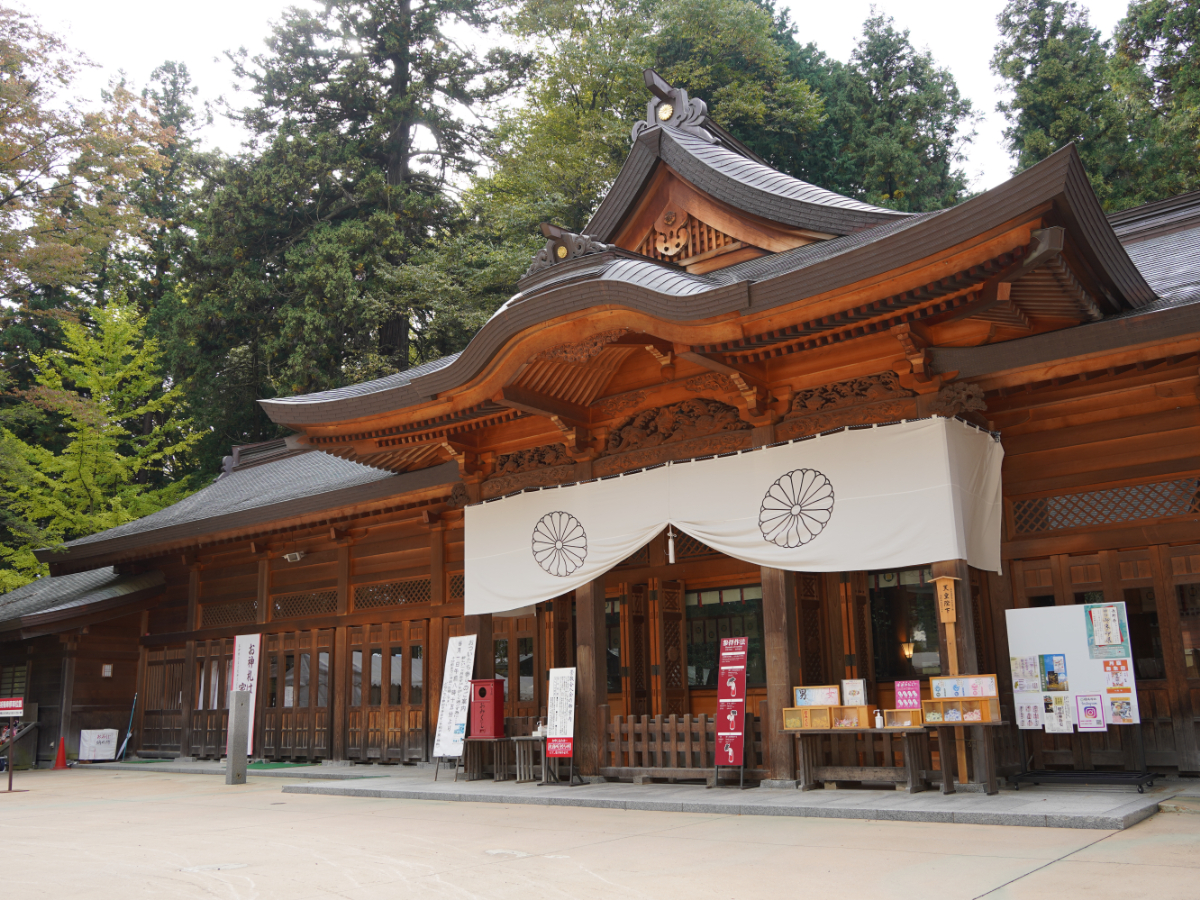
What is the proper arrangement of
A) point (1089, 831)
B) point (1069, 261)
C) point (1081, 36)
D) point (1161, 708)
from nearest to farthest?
point (1089, 831)
point (1069, 261)
point (1161, 708)
point (1081, 36)

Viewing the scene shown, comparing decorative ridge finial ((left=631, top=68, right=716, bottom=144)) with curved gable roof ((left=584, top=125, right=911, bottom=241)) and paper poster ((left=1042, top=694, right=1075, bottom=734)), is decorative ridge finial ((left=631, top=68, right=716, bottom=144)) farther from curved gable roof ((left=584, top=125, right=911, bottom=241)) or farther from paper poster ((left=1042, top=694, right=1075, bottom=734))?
paper poster ((left=1042, top=694, right=1075, bottom=734))

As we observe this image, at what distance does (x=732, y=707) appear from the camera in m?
8.62

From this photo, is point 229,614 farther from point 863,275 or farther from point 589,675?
point 863,275

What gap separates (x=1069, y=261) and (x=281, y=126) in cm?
2270

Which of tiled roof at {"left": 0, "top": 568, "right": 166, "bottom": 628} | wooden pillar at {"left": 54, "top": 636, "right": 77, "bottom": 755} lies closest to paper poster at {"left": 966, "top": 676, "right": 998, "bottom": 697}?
tiled roof at {"left": 0, "top": 568, "right": 166, "bottom": 628}

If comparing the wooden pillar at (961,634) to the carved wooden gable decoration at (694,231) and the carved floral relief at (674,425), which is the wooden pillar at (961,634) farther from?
the carved wooden gable decoration at (694,231)

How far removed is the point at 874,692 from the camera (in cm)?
1009

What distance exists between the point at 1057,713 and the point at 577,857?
4.38m

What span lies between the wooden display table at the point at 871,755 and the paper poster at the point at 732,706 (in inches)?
18.5

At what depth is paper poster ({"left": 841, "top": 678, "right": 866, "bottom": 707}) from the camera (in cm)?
796

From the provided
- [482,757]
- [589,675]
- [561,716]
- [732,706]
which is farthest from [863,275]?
[482,757]

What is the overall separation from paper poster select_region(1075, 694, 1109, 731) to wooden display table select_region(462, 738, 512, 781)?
220 inches

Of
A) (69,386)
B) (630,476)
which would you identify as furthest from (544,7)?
(630,476)

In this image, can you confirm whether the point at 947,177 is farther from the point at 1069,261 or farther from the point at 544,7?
the point at 1069,261
